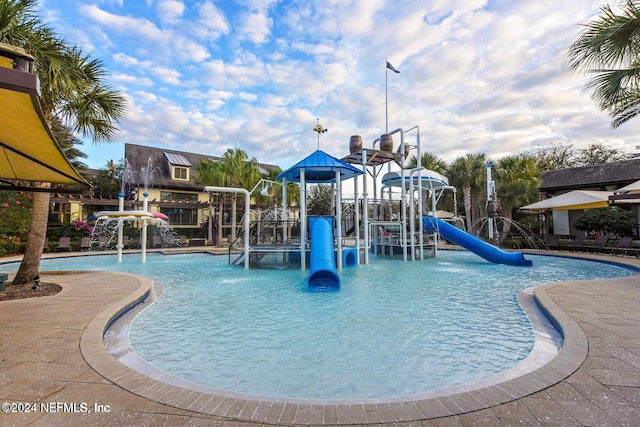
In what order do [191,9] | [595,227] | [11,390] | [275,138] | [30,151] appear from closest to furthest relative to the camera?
[11,390] < [30,151] < [191,9] < [595,227] < [275,138]

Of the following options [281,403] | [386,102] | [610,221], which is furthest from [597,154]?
[281,403]

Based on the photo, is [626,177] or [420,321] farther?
[626,177]

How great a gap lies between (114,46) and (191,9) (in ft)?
9.61

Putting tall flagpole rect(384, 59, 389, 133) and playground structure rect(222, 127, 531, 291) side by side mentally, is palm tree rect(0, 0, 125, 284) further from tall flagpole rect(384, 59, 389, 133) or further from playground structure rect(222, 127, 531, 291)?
tall flagpole rect(384, 59, 389, 133)

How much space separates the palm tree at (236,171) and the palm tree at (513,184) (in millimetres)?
17659

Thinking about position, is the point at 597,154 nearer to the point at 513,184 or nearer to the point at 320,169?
the point at 513,184

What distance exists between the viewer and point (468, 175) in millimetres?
23984

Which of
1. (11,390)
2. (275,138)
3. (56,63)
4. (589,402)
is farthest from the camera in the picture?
(275,138)

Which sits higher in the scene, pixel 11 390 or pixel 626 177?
pixel 626 177

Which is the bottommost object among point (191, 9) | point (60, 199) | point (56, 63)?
point (60, 199)

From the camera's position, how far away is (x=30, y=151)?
404 cm

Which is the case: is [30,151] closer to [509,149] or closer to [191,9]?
[191,9]

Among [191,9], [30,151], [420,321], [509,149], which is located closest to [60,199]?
[191,9]

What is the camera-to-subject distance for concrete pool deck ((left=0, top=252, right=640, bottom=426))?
2402 mm
